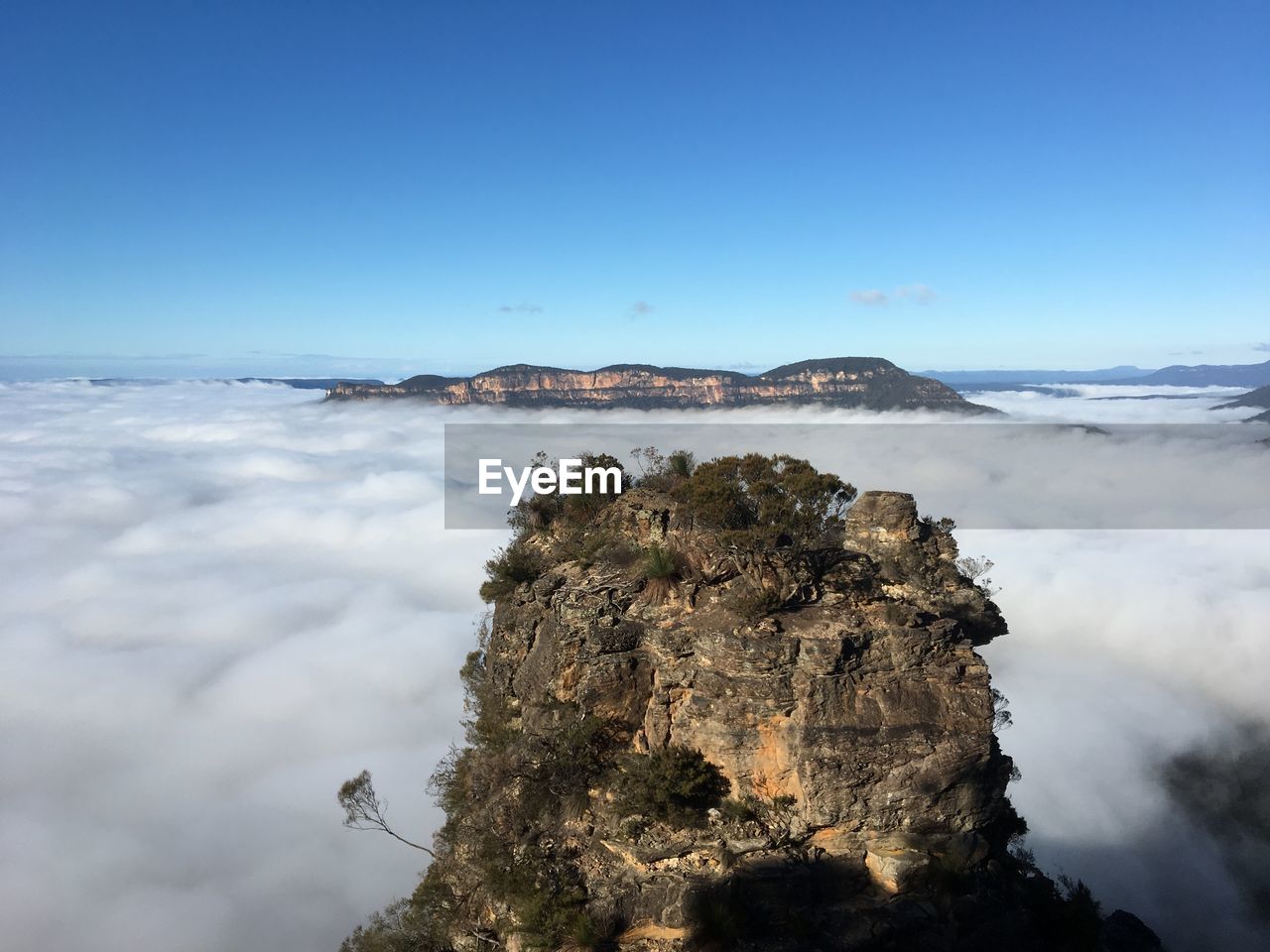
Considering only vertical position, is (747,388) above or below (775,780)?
above

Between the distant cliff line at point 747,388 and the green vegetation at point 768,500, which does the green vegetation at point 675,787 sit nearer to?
the green vegetation at point 768,500

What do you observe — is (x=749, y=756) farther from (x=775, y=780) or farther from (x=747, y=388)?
(x=747, y=388)

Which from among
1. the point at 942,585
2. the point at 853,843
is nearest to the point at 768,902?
the point at 853,843

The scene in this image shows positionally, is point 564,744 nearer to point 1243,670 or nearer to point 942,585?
point 942,585

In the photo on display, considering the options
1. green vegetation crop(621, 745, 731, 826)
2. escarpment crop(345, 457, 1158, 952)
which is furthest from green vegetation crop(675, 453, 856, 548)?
green vegetation crop(621, 745, 731, 826)

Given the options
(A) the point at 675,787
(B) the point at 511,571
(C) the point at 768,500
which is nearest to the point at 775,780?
(A) the point at 675,787

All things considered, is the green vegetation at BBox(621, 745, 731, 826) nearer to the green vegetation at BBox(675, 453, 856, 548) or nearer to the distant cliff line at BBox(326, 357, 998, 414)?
the green vegetation at BBox(675, 453, 856, 548)
